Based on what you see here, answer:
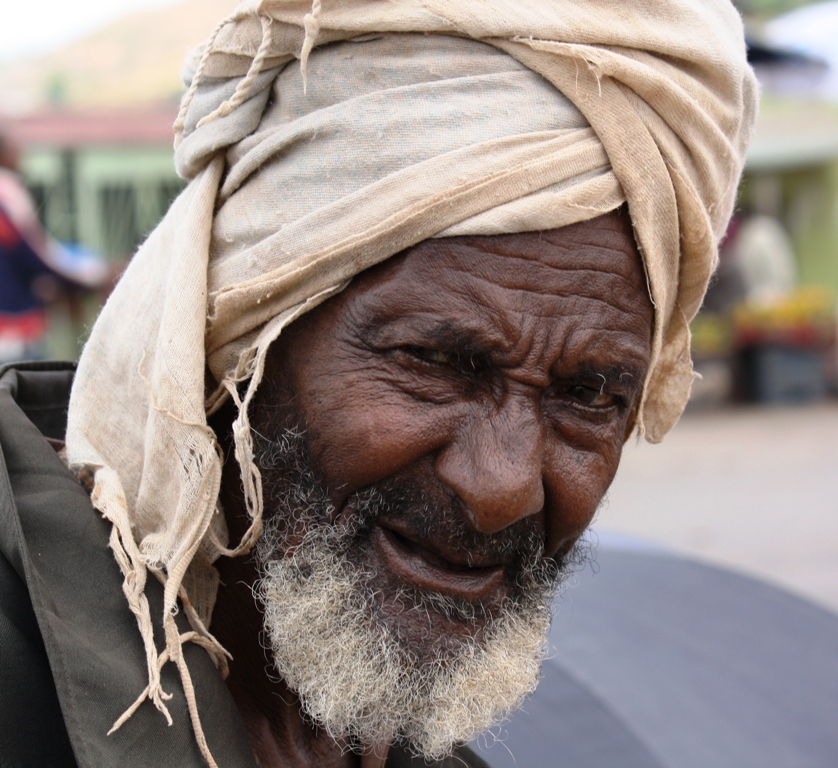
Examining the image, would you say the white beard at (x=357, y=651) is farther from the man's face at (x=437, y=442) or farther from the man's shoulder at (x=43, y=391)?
the man's shoulder at (x=43, y=391)

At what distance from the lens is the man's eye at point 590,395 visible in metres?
1.92

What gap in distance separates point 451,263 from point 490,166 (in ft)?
0.60

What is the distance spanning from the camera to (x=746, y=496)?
29.1 ft

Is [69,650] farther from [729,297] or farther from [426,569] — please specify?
[729,297]

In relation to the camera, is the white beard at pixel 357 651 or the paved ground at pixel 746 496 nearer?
the white beard at pixel 357 651

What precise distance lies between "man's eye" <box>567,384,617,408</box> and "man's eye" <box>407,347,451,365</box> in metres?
0.27

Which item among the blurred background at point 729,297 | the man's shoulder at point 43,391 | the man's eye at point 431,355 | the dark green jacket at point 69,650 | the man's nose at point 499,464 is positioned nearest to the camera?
the dark green jacket at point 69,650

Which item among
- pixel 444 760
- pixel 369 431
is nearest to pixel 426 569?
pixel 369 431

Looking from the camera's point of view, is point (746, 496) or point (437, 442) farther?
point (746, 496)

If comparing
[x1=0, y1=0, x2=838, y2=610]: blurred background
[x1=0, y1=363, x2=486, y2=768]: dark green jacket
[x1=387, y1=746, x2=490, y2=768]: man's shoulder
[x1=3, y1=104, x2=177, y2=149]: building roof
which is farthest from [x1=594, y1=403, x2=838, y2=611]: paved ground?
[x1=3, y1=104, x2=177, y2=149]: building roof

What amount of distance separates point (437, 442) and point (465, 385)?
0.40ft

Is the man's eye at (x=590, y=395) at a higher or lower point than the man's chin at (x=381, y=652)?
higher

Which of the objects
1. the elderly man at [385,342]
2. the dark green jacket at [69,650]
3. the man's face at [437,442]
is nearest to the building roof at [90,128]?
the elderly man at [385,342]

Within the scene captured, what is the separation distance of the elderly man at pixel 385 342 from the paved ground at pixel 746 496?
13.3 ft
